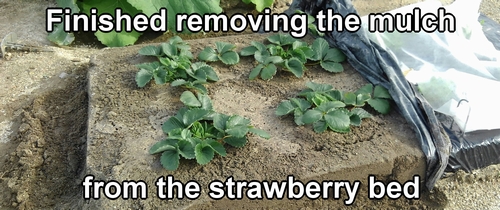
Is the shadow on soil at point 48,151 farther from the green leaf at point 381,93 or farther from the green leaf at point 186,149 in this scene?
the green leaf at point 381,93

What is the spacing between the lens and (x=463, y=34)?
4.00 meters

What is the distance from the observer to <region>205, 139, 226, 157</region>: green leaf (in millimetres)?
2756

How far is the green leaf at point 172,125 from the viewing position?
9.61 feet

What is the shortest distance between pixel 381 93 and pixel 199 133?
124 centimetres

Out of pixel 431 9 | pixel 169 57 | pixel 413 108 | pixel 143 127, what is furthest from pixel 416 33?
pixel 143 127

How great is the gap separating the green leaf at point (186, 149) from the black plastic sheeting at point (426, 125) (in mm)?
1342

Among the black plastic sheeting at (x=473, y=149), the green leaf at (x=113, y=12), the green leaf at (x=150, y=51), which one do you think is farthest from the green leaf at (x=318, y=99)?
the green leaf at (x=113, y=12)

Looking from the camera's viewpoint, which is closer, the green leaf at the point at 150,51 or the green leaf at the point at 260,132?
the green leaf at the point at 260,132

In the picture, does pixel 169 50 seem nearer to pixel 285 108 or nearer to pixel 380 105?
pixel 285 108

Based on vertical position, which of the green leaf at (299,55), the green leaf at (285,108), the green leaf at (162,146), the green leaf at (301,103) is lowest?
the green leaf at (162,146)

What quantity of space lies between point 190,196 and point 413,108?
4.91 feet

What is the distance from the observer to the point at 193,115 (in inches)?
116

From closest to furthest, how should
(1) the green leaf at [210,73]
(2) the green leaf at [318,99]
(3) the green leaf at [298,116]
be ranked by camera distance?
1. (3) the green leaf at [298,116]
2. (2) the green leaf at [318,99]
3. (1) the green leaf at [210,73]

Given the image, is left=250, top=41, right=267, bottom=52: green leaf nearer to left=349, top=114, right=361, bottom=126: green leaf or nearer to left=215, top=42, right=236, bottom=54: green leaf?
left=215, top=42, right=236, bottom=54: green leaf
